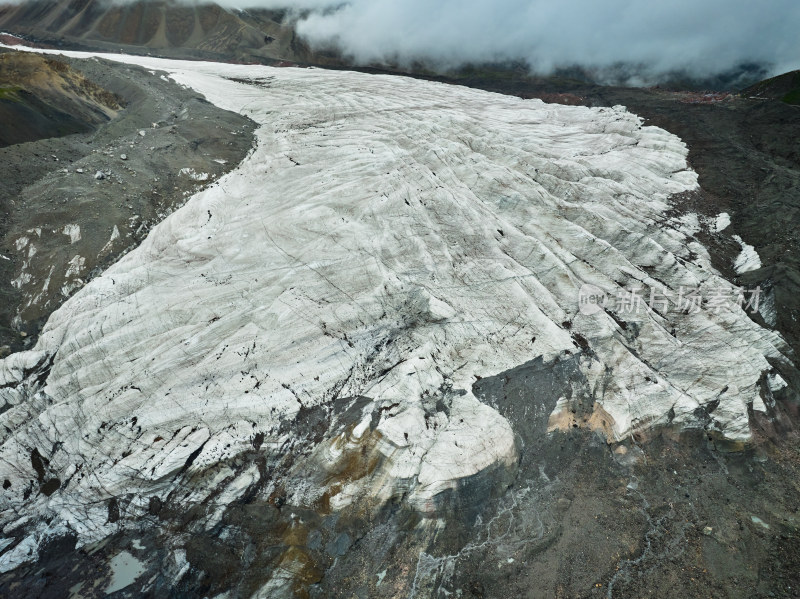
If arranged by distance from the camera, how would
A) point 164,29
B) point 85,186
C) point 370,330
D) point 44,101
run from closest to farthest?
point 370,330 < point 85,186 < point 44,101 < point 164,29

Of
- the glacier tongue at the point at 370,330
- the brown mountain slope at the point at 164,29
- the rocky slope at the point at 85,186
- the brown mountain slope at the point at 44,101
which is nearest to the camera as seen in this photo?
the glacier tongue at the point at 370,330

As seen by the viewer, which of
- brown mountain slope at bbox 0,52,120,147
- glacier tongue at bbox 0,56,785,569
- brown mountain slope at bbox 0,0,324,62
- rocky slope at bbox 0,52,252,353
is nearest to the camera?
glacier tongue at bbox 0,56,785,569

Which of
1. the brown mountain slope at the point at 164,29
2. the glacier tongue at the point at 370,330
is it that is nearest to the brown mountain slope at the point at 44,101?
the glacier tongue at the point at 370,330

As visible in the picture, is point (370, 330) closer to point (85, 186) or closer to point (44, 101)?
point (85, 186)

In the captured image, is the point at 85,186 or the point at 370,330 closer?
the point at 370,330

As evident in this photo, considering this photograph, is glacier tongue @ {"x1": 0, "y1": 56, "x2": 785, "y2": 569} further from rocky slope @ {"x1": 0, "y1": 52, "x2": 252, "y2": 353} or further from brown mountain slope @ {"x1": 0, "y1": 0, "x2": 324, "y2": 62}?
brown mountain slope @ {"x1": 0, "y1": 0, "x2": 324, "y2": 62}

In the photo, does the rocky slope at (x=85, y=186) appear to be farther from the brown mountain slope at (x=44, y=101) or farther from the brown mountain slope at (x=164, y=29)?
the brown mountain slope at (x=164, y=29)

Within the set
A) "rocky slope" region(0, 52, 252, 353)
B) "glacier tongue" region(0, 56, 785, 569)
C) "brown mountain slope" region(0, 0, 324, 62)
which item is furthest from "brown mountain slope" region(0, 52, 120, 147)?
"brown mountain slope" region(0, 0, 324, 62)

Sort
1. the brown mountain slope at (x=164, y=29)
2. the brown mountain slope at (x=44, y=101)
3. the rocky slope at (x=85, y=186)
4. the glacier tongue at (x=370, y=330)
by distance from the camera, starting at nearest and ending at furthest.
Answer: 1. the glacier tongue at (x=370, y=330)
2. the rocky slope at (x=85, y=186)
3. the brown mountain slope at (x=44, y=101)
4. the brown mountain slope at (x=164, y=29)

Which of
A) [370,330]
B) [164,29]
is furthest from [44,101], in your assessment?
[164,29]
